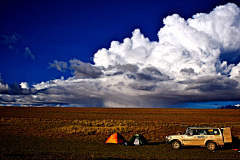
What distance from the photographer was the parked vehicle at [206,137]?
1770 cm

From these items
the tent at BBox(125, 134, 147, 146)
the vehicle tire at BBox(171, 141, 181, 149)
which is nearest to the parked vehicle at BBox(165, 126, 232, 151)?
the vehicle tire at BBox(171, 141, 181, 149)

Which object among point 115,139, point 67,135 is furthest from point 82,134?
point 115,139

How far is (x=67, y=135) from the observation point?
91.1 ft

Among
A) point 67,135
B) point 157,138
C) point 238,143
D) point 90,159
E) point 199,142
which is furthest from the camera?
point 67,135

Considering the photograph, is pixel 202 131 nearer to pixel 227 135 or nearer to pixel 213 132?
pixel 213 132

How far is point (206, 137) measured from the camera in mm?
17875

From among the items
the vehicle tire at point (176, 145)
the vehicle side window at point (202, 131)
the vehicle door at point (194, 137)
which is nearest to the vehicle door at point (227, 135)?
the vehicle side window at point (202, 131)

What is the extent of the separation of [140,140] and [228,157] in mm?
8764

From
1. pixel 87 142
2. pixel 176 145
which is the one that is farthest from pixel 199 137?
pixel 87 142

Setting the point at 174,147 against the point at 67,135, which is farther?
the point at 67,135

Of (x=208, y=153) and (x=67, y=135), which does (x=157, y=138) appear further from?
(x=67, y=135)

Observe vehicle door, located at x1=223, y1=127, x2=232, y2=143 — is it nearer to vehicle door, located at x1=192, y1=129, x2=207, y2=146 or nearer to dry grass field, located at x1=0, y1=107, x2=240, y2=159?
dry grass field, located at x1=0, y1=107, x2=240, y2=159

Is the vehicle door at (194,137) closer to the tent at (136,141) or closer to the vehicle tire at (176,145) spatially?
the vehicle tire at (176,145)

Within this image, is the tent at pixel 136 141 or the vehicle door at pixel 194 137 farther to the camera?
the tent at pixel 136 141
